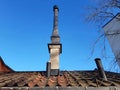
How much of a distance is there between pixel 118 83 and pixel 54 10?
7.33 metres

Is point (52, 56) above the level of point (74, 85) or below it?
above

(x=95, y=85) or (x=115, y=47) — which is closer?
(x=95, y=85)

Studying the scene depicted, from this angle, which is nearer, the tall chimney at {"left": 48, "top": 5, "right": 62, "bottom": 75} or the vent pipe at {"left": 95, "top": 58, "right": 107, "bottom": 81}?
the vent pipe at {"left": 95, "top": 58, "right": 107, "bottom": 81}

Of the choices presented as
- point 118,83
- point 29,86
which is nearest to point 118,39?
point 118,83

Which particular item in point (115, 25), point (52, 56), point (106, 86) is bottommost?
point (106, 86)

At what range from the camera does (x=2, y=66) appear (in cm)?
1694

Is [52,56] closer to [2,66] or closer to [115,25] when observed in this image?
[2,66]

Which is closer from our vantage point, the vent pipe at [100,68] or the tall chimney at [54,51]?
the vent pipe at [100,68]

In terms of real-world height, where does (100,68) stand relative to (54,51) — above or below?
below

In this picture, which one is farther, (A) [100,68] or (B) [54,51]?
(B) [54,51]

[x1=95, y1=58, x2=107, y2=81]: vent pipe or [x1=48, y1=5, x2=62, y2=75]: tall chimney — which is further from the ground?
[x1=48, y1=5, x2=62, y2=75]: tall chimney

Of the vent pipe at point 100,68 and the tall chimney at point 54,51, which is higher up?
the tall chimney at point 54,51

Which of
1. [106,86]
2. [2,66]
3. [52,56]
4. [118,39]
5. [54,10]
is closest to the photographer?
[106,86]

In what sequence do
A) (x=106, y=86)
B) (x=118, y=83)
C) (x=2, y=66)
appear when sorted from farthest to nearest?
(x=2, y=66) < (x=118, y=83) < (x=106, y=86)
